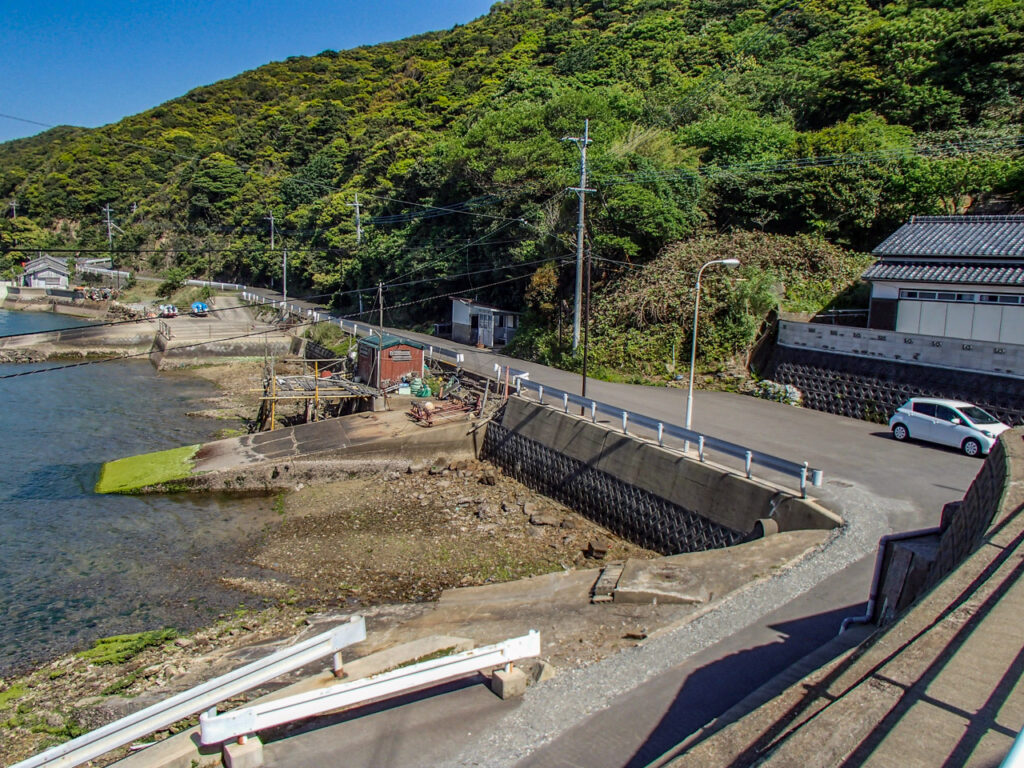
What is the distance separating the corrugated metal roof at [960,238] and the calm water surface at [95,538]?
2204 cm

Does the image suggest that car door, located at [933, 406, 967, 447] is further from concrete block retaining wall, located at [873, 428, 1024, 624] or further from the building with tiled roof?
concrete block retaining wall, located at [873, 428, 1024, 624]

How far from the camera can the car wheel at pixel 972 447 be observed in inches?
651

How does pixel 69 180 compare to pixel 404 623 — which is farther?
pixel 69 180

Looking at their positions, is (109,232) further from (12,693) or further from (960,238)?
(960,238)

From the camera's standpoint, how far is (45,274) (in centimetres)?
7844

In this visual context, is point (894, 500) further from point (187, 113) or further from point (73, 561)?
point (187, 113)

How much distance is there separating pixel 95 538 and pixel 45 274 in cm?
7580

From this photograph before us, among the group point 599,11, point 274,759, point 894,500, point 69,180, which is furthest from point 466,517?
point 69,180

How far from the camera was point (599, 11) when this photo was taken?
295 ft

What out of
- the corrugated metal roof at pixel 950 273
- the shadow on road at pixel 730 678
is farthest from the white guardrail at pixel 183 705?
the corrugated metal roof at pixel 950 273

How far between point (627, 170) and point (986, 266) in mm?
16137

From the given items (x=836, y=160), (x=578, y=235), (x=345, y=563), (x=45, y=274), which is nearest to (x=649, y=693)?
(x=345, y=563)

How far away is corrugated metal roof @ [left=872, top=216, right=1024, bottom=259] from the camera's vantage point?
68.1 feet

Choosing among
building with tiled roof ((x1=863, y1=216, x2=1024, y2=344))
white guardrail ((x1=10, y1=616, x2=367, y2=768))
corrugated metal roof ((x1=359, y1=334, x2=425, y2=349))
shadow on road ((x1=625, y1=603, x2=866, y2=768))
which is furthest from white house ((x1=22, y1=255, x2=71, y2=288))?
shadow on road ((x1=625, y1=603, x2=866, y2=768))
